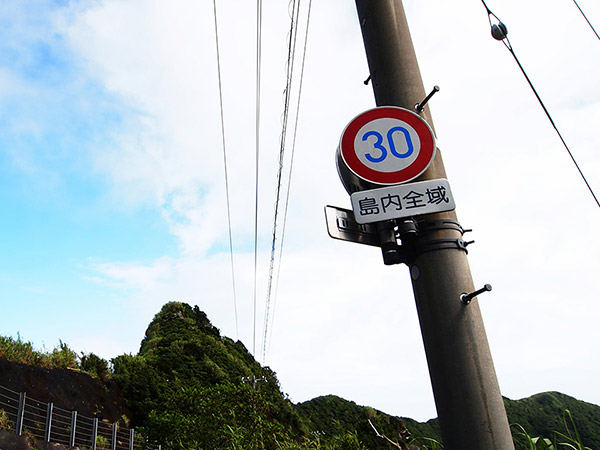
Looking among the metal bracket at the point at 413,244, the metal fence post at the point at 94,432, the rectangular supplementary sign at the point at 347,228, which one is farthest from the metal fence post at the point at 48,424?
the metal bracket at the point at 413,244

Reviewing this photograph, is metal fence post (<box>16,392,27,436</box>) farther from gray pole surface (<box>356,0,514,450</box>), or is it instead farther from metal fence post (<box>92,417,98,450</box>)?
gray pole surface (<box>356,0,514,450</box>)

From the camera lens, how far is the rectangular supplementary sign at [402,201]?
267 cm

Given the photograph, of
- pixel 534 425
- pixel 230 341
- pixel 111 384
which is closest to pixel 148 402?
pixel 111 384

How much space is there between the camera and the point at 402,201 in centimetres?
271

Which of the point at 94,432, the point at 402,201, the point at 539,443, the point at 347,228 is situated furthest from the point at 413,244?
the point at 94,432

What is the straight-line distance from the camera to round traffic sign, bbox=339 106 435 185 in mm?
2834

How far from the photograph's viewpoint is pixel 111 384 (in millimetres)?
17547

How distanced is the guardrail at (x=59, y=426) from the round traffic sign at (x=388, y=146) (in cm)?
1068

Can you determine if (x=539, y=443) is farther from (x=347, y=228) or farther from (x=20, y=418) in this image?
(x=20, y=418)

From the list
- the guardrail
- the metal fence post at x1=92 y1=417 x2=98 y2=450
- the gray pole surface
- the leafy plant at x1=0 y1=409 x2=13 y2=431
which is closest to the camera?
the gray pole surface

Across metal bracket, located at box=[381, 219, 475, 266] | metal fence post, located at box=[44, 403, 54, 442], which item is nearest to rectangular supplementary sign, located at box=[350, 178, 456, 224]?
metal bracket, located at box=[381, 219, 475, 266]

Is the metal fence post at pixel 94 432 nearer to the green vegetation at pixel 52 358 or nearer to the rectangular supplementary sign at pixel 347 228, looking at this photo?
the green vegetation at pixel 52 358

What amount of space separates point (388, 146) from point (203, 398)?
522 inches

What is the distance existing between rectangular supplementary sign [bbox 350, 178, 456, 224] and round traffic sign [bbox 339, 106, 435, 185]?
9 centimetres
